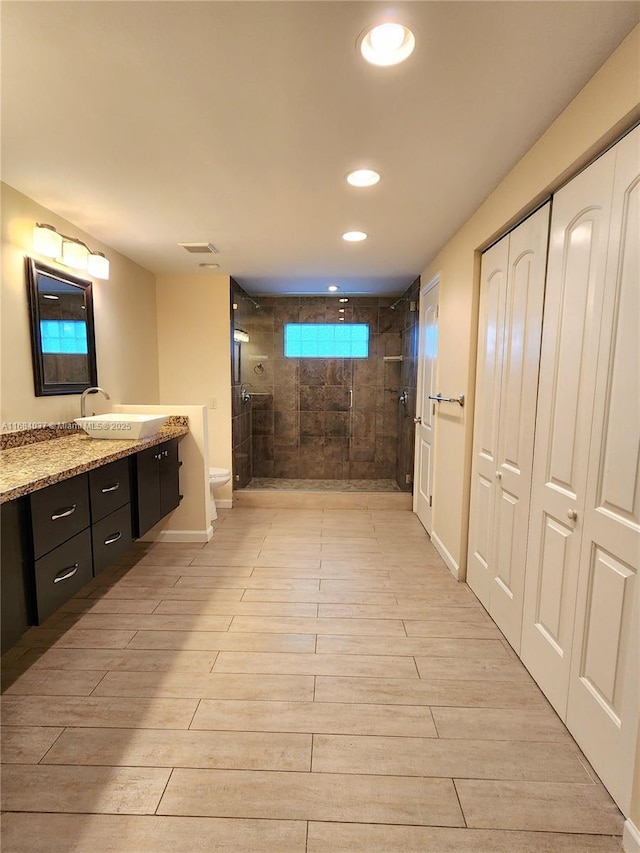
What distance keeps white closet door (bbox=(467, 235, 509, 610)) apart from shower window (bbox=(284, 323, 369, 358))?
2.79 metres

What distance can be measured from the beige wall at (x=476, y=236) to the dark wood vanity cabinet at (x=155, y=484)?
2055mm

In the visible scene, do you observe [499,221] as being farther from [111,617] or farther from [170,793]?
[111,617]

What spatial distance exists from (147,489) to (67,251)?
5.14 feet

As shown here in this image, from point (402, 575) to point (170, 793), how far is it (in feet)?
5.92

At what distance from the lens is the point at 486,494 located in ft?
7.57

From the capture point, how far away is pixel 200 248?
309 cm

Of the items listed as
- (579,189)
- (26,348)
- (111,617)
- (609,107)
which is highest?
(609,107)

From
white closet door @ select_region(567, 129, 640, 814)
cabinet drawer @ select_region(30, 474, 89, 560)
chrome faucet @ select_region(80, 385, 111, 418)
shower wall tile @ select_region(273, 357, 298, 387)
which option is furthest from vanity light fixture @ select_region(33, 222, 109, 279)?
white closet door @ select_region(567, 129, 640, 814)

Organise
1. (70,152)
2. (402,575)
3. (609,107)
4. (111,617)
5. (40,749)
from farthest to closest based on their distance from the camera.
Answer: (402,575)
(111,617)
(70,152)
(40,749)
(609,107)

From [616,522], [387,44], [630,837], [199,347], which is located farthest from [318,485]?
[387,44]

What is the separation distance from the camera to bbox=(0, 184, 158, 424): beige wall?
2146mm

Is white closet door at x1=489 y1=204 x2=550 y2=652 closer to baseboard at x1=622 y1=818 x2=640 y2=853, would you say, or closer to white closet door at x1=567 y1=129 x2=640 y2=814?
white closet door at x1=567 y1=129 x2=640 y2=814

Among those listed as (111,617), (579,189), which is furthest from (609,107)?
(111,617)

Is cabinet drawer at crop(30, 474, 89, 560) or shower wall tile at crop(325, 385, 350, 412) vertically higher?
shower wall tile at crop(325, 385, 350, 412)
